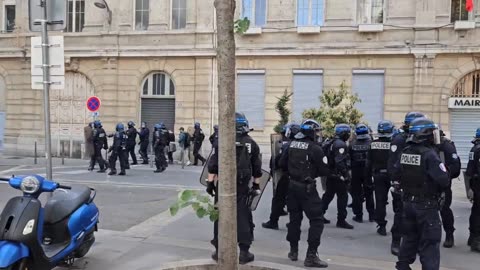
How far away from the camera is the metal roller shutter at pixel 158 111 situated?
2289 centimetres

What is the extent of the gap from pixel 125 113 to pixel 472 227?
18.4 metres

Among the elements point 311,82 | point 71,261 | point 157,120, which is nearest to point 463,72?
point 311,82

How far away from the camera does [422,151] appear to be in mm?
5129

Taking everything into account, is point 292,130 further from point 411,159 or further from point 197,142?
point 197,142

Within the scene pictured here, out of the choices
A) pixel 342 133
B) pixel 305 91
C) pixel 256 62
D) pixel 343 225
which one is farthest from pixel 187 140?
pixel 343 225

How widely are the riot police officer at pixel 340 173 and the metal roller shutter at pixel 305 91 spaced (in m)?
12.3

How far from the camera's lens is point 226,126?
14.7ft

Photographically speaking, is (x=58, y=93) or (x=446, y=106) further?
(x=58, y=93)

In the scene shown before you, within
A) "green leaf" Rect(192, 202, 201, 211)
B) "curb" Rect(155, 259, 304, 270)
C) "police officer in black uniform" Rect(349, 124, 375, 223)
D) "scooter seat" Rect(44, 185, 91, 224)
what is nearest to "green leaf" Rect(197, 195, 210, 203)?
"green leaf" Rect(192, 202, 201, 211)

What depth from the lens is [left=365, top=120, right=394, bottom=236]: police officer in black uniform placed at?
7.66 m

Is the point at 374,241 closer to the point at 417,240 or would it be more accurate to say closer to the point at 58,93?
the point at 417,240

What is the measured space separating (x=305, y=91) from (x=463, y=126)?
6445 mm

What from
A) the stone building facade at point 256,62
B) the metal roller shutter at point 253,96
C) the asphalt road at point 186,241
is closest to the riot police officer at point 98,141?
the asphalt road at point 186,241

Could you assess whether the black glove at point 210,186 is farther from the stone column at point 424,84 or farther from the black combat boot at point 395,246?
the stone column at point 424,84
